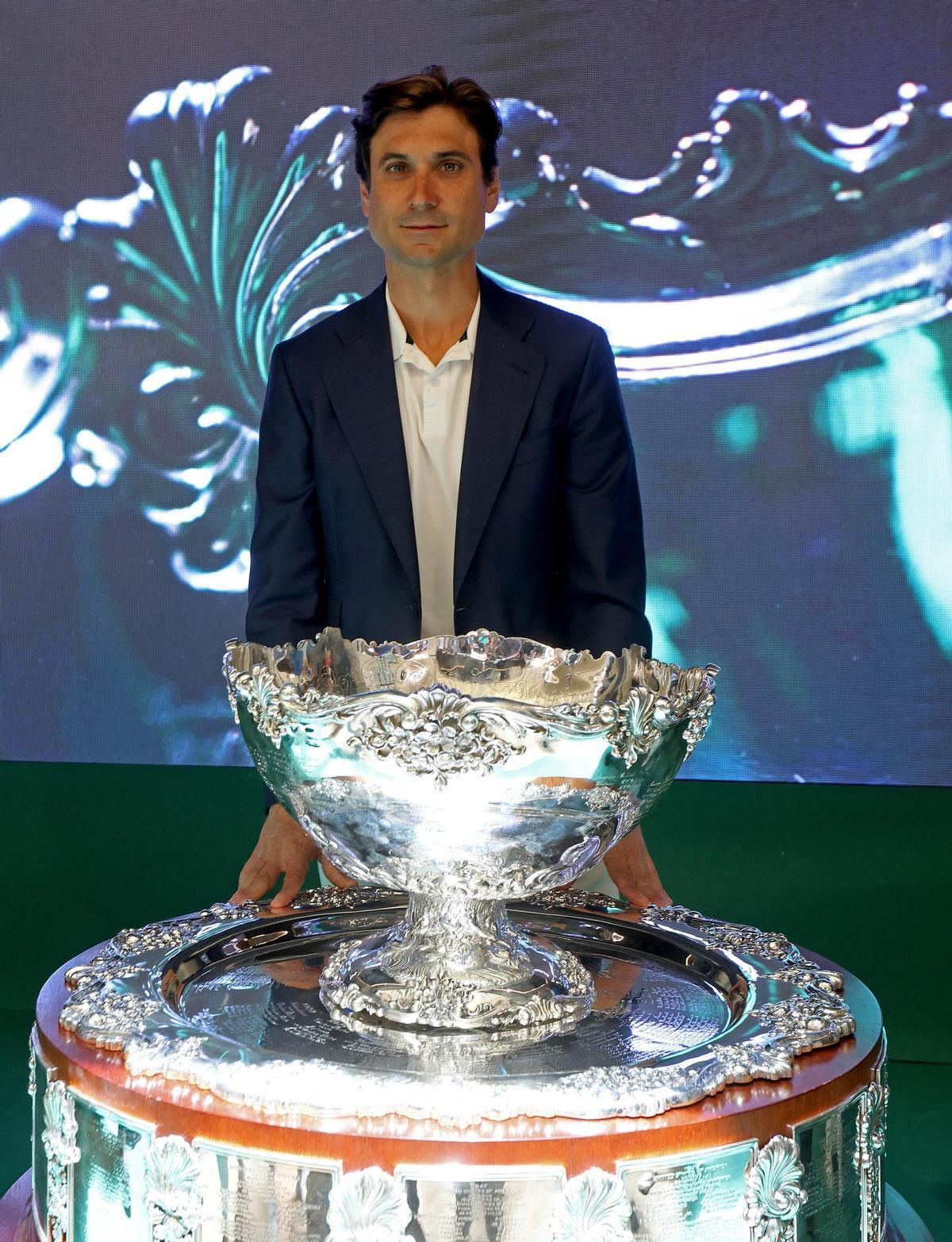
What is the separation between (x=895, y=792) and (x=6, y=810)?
6.17 feet

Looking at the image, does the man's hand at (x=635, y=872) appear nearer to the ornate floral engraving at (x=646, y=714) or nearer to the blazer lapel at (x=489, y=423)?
the ornate floral engraving at (x=646, y=714)

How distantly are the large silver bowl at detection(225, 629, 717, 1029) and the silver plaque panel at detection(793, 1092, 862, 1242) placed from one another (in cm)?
18

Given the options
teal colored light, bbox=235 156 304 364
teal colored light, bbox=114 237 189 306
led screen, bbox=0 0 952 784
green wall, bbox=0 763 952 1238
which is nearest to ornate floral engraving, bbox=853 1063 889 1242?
green wall, bbox=0 763 952 1238

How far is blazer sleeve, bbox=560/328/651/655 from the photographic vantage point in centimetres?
158

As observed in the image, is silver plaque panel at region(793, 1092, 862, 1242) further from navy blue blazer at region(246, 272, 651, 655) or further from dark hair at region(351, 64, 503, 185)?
dark hair at region(351, 64, 503, 185)

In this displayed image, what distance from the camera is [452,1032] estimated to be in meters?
0.89

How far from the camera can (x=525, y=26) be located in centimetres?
304

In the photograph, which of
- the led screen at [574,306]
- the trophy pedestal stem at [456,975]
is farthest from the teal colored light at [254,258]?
the trophy pedestal stem at [456,975]

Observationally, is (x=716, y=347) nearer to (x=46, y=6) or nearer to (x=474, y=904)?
(x=46, y=6)

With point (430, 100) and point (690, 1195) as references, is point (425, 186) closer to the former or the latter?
point (430, 100)

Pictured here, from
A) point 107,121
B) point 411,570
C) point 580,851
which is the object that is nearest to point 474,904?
point 580,851

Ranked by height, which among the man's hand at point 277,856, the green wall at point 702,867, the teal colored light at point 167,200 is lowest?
the green wall at point 702,867

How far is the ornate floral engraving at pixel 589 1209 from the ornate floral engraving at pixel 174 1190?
7.8 inches

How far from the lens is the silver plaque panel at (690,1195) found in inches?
29.1
